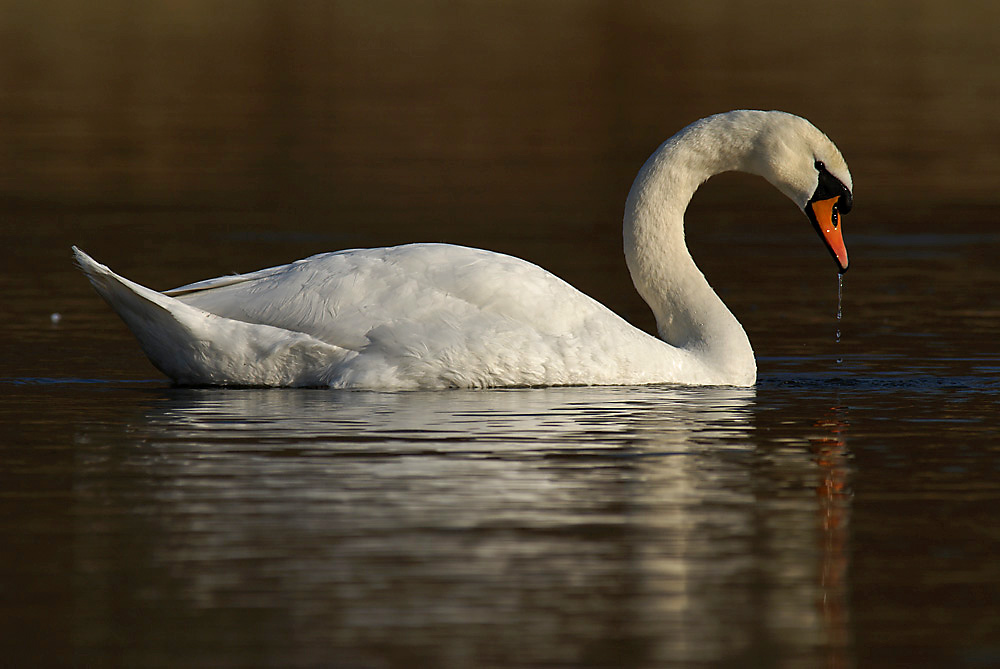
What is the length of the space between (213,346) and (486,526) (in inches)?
142

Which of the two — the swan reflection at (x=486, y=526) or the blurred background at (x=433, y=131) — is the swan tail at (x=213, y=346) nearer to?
the swan reflection at (x=486, y=526)

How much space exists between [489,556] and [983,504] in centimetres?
227

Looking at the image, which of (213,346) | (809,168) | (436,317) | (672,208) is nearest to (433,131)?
(672,208)

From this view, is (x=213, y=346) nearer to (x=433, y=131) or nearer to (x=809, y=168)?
(x=809, y=168)

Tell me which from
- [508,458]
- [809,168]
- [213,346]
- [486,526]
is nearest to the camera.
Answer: [486,526]

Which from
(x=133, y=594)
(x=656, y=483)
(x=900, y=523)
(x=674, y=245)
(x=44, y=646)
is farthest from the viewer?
(x=674, y=245)

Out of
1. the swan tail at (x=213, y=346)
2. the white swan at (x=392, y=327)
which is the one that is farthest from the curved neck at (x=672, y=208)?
the swan tail at (x=213, y=346)

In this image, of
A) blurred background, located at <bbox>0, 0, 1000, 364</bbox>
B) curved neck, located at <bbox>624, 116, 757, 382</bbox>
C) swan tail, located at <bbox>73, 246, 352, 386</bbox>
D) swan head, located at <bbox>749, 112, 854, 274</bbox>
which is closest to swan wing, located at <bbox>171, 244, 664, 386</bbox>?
swan tail, located at <bbox>73, 246, 352, 386</bbox>

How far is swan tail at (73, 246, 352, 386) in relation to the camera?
10.3 metres

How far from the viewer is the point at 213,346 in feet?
34.5

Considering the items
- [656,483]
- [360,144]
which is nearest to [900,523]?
[656,483]

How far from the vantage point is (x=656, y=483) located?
8.17m

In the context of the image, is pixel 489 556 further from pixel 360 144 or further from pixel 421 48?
pixel 421 48

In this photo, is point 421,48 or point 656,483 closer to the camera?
point 656,483
